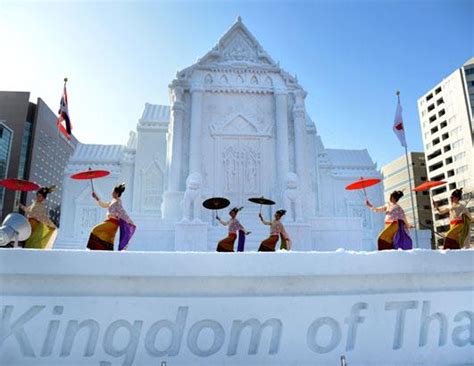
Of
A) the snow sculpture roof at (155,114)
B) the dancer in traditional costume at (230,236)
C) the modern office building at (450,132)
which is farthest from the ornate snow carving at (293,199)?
the modern office building at (450,132)

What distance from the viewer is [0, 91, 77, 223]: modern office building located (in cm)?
5969

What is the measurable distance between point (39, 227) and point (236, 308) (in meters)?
4.55

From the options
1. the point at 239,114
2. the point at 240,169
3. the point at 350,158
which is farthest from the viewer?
the point at 350,158

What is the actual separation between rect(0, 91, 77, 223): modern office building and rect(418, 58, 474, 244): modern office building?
2705 inches

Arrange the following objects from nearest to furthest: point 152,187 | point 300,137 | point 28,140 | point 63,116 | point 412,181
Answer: point 63,116 < point 300,137 < point 152,187 < point 412,181 < point 28,140

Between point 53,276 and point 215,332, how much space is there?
1.94 m

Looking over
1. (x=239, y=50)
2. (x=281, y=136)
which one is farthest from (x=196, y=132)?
(x=239, y=50)

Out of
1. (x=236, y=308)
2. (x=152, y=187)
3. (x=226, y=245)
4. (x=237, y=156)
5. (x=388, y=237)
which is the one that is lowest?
(x=236, y=308)

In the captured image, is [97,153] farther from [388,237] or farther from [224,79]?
[388,237]

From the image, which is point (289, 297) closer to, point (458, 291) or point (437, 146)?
point (458, 291)

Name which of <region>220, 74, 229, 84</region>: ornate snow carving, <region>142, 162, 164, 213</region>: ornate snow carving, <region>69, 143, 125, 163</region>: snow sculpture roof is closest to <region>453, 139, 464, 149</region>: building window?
<region>220, 74, 229, 84</region>: ornate snow carving

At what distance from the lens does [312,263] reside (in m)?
3.83

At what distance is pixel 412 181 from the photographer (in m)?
63.3

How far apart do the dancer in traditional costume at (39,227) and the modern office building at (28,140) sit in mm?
58144
